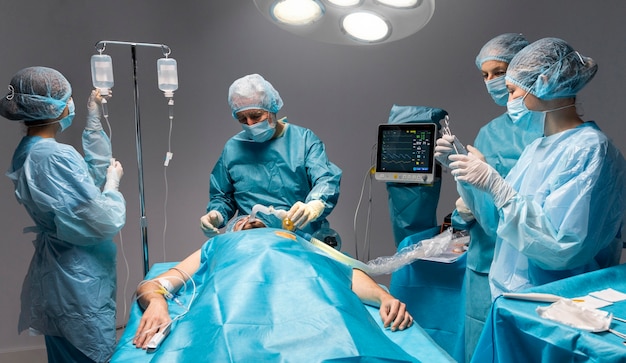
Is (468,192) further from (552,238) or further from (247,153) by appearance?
(247,153)

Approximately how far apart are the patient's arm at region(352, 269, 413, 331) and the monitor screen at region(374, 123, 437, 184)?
64cm

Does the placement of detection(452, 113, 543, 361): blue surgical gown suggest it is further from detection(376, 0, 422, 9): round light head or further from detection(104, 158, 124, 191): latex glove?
detection(104, 158, 124, 191): latex glove

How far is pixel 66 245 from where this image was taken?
6.32 ft

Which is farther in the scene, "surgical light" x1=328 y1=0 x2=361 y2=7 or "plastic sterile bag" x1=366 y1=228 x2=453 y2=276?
"plastic sterile bag" x1=366 y1=228 x2=453 y2=276

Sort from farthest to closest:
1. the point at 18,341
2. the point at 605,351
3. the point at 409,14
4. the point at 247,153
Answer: the point at 18,341 < the point at 247,153 < the point at 409,14 < the point at 605,351

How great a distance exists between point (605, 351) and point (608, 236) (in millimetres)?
526

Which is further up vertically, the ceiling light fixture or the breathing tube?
the ceiling light fixture

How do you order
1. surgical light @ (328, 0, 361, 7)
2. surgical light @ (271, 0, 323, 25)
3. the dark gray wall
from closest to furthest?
1. surgical light @ (328, 0, 361, 7)
2. surgical light @ (271, 0, 323, 25)
3. the dark gray wall

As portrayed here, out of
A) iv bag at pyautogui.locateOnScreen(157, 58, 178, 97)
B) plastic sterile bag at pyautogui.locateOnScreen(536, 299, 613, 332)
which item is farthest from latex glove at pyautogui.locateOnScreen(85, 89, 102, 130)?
plastic sterile bag at pyautogui.locateOnScreen(536, 299, 613, 332)

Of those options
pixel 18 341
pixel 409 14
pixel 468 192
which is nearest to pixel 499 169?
pixel 468 192

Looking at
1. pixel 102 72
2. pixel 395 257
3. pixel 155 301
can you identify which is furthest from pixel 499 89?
pixel 102 72

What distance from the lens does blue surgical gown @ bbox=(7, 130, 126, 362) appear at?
1828 mm

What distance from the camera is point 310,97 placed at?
11.1 ft

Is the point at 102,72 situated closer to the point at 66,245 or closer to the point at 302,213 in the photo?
the point at 66,245
